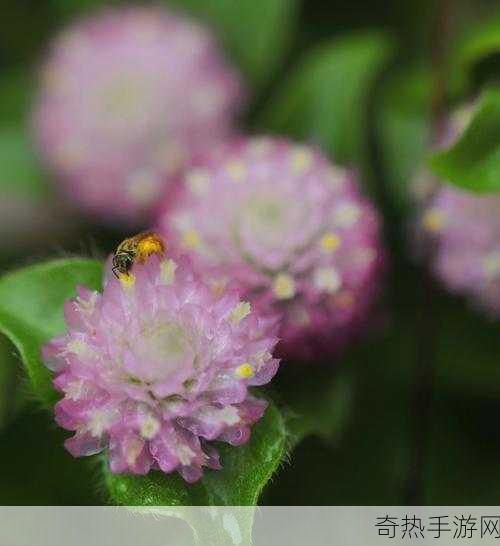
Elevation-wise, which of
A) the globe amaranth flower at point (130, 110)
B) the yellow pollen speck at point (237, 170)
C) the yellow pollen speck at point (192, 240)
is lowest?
the yellow pollen speck at point (192, 240)

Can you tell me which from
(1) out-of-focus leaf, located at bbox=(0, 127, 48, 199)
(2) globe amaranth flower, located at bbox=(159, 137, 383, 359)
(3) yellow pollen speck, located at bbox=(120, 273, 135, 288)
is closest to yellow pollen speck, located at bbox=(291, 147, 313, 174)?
(2) globe amaranth flower, located at bbox=(159, 137, 383, 359)

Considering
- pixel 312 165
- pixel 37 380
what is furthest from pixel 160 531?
pixel 312 165

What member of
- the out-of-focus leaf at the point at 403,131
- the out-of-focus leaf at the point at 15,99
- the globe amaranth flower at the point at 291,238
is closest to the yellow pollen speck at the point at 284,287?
the globe amaranth flower at the point at 291,238

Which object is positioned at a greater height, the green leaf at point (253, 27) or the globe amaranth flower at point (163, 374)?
the green leaf at point (253, 27)

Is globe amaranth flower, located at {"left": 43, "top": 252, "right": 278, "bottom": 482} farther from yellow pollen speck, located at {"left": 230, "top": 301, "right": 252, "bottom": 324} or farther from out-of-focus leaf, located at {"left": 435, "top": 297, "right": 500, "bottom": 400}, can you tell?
out-of-focus leaf, located at {"left": 435, "top": 297, "right": 500, "bottom": 400}

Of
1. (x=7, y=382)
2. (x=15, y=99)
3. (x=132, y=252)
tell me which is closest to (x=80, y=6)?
(x=15, y=99)

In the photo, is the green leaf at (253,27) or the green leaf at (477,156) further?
the green leaf at (253,27)

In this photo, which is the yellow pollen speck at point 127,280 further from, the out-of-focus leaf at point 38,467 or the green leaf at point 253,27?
the green leaf at point 253,27
